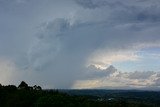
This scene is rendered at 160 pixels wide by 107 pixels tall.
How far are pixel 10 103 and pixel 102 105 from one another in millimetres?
45836

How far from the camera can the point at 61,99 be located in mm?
195500

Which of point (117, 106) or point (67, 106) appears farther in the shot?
point (117, 106)

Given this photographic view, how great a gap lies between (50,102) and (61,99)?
9775 mm

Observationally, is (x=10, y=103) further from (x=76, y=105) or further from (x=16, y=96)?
(x=76, y=105)

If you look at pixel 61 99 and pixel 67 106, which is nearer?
pixel 67 106

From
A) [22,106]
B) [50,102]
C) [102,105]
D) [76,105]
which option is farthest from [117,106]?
[22,106]

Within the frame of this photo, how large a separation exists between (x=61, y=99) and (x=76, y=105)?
10936 mm

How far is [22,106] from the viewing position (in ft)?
622

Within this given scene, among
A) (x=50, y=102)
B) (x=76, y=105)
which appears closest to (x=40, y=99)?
(x=50, y=102)

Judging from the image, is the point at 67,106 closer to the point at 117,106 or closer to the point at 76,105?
the point at 76,105

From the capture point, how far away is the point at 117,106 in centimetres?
19600

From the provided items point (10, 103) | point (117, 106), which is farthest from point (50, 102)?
point (117, 106)

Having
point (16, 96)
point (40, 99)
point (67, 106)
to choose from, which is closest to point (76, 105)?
point (67, 106)

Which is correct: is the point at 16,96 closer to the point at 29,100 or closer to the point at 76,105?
the point at 29,100
